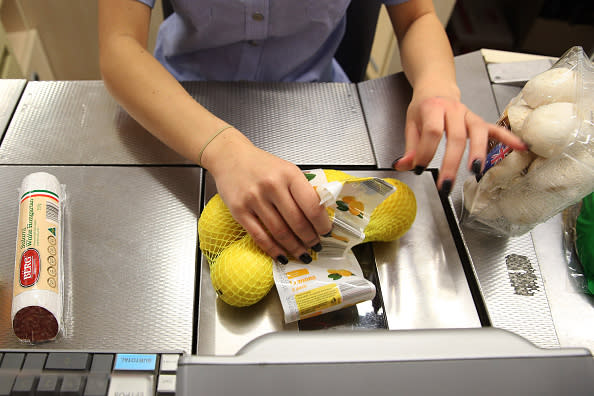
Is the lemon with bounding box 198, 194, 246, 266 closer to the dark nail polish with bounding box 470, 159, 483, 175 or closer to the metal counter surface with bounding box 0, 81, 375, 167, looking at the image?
the metal counter surface with bounding box 0, 81, 375, 167

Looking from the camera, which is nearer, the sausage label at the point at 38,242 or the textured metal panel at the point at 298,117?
the sausage label at the point at 38,242

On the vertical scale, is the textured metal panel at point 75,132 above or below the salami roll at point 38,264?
above

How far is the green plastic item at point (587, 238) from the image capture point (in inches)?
24.0

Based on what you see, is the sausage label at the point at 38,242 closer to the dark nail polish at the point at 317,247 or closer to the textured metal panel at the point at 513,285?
the dark nail polish at the point at 317,247

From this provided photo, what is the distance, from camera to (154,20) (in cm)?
164

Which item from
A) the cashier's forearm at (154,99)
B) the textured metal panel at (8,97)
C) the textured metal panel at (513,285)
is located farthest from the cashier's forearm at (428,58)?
the textured metal panel at (8,97)

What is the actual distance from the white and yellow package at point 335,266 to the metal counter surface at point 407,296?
0.04 metres

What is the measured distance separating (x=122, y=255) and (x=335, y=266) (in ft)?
0.93

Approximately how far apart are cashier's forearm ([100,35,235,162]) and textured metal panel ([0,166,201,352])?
0.21 feet

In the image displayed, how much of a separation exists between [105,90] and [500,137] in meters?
0.66

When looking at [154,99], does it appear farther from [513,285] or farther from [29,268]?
[513,285]

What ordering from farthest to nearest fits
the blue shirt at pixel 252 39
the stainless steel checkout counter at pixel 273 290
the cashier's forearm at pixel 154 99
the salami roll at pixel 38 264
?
the blue shirt at pixel 252 39 < the cashier's forearm at pixel 154 99 < the salami roll at pixel 38 264 < the stainless steel checkout counter at pixel 273 290

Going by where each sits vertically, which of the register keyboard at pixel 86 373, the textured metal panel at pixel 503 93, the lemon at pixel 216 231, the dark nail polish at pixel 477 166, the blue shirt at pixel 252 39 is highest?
the blue shirt at pixel 252 39

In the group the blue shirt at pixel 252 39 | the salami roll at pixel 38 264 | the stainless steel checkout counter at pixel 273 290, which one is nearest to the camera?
the stainless steel checkout counter at pixel 273 290
